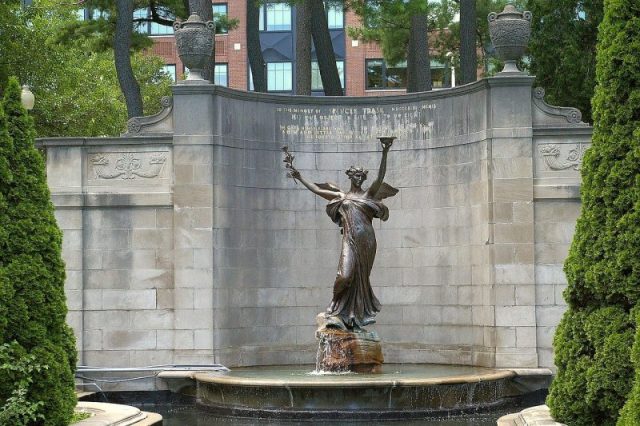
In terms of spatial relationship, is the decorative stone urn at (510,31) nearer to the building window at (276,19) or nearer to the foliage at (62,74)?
the foliage at (62,74)

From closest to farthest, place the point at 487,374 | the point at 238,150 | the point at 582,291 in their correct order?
the point at 582,291 < the point at 487,374 < the point at 238,150

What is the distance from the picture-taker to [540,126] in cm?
1850

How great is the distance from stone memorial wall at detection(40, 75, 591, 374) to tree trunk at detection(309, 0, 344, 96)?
4318mm

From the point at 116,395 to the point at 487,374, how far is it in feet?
20.6

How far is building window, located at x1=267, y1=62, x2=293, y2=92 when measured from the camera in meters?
44.3

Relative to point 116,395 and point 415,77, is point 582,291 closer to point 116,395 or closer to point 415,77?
point 116,395

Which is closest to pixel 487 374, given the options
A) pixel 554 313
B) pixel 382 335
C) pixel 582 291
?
pixel 554 313

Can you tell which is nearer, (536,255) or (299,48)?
(536,255)

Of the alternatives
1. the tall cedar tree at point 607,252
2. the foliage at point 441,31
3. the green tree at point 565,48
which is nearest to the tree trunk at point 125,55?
the foliage at point 441,31

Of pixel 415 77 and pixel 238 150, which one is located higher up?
pixel 415 77

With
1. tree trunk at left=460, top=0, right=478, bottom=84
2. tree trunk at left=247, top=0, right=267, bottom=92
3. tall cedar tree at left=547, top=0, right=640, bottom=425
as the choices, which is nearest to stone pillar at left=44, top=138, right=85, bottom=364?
tree trunk at left=247, top=0, right=267, bottom=92

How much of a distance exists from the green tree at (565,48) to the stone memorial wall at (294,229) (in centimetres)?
646

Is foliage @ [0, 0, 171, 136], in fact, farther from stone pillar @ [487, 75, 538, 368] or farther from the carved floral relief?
stone pillar @ [487, 75, 538, 368]

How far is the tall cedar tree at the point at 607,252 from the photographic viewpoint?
9.73m
